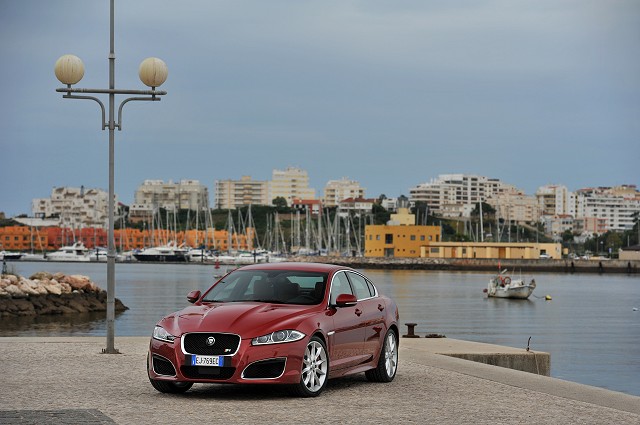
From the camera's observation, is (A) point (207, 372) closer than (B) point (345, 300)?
Yes

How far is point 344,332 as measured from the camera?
14703mm

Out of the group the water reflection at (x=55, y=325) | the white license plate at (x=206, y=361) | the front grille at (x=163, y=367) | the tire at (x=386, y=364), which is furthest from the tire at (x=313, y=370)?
the water reflection at (x=55, y=325)

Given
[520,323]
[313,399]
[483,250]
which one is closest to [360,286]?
[313,399]

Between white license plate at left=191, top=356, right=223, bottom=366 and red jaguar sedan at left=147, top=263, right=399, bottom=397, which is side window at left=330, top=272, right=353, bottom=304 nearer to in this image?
red jaguar sedan at left=147, top=263, right=399, bottom=397

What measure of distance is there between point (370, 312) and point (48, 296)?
43988mm

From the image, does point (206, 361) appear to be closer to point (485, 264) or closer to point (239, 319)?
point (239, 319)

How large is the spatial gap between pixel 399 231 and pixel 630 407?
180594 mm

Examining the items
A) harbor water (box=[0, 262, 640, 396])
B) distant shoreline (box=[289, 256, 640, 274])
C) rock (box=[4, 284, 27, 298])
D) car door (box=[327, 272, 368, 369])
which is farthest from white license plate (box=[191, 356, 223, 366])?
distant shoreline (box=[289, 256, 640, 274])

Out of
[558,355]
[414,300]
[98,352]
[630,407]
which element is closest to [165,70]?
[98,352]

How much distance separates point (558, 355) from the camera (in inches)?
1559

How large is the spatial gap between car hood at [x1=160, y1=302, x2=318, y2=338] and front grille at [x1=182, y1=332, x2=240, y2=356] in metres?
0.06

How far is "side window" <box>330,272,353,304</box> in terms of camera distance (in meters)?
14.9

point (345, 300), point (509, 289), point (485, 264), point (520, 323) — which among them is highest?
point (345, 300)

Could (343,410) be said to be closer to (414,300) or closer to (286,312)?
(286,312)
